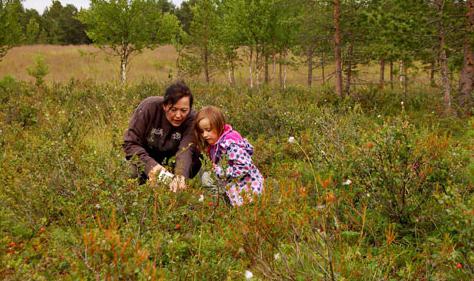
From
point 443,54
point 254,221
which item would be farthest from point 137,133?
point 443,54

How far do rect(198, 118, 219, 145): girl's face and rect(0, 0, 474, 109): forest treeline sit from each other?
6.27 m

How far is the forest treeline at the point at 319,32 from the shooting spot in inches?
364

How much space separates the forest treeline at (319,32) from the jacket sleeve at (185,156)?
20.7 ft

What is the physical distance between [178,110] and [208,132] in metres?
0.42

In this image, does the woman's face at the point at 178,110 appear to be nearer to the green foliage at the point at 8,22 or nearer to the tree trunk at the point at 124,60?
the green foliage at the point at 8,22

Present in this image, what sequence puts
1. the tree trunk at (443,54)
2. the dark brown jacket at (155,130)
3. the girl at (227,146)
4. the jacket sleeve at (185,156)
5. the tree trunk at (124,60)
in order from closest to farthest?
the jacket sleeve at (185,156)
the girl at (227,146)
the dark brown jacket at (155,130)
the tree trunk at (443,54)
the tree trunk at (124,60)

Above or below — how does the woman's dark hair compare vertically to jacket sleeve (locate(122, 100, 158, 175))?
above

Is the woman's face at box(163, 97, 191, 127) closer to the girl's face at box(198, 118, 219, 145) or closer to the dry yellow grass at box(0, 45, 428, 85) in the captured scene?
the girl's face at box(198, 118, 219, 145)

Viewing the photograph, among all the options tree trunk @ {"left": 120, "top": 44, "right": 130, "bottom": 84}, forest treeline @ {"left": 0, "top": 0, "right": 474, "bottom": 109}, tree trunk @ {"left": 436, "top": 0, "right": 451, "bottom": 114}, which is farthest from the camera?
tree trunk @ {"left": 120, "top": 44, "right": 130, "bottom": 84}

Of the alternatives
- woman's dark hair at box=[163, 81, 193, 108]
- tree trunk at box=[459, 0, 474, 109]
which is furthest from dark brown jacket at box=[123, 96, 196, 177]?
tree trunk at box=[459, 0, 474, 109]

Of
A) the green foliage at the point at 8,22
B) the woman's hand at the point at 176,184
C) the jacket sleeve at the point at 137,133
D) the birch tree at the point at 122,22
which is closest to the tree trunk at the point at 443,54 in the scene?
the jacket sleeve at the point at 137,133

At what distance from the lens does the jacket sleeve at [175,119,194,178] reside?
13.1 ft

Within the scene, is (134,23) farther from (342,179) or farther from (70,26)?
(70,26)

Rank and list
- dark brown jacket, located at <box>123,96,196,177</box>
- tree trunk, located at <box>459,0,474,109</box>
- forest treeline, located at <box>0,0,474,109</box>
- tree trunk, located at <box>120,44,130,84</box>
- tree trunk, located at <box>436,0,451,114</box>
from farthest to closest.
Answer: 1. tree trunk, located at <box>120,44,130,84</box>
2. tree trunk, located at <box>459,0,474,109</box>
3. forest treeline, located at <box>0,0,474,109</box>
4. tree trunk, located at <box>436,0,451,114</box>
5. dark brown jacket, located at <box>123,96,196,177</box>
